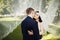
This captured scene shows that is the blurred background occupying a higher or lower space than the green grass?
higher

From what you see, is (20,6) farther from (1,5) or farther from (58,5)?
(58,5)

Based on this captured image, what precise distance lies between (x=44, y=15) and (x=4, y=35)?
531 mm

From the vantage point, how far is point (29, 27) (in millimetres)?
2797

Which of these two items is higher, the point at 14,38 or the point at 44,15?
the point at 44,15

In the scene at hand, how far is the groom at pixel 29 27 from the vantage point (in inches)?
110

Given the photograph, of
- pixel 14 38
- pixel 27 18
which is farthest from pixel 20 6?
pixel 14 38

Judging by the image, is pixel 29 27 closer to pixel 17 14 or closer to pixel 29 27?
pixel 29 27

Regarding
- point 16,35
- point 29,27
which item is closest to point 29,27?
point 29,27

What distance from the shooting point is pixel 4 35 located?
111 inches

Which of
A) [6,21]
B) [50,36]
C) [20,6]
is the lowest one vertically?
[50,36]

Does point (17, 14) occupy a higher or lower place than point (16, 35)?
higher

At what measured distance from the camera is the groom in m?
2.80

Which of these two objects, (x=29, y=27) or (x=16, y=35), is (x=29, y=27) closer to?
(x=29, y=27)

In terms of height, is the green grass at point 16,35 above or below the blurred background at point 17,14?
below
